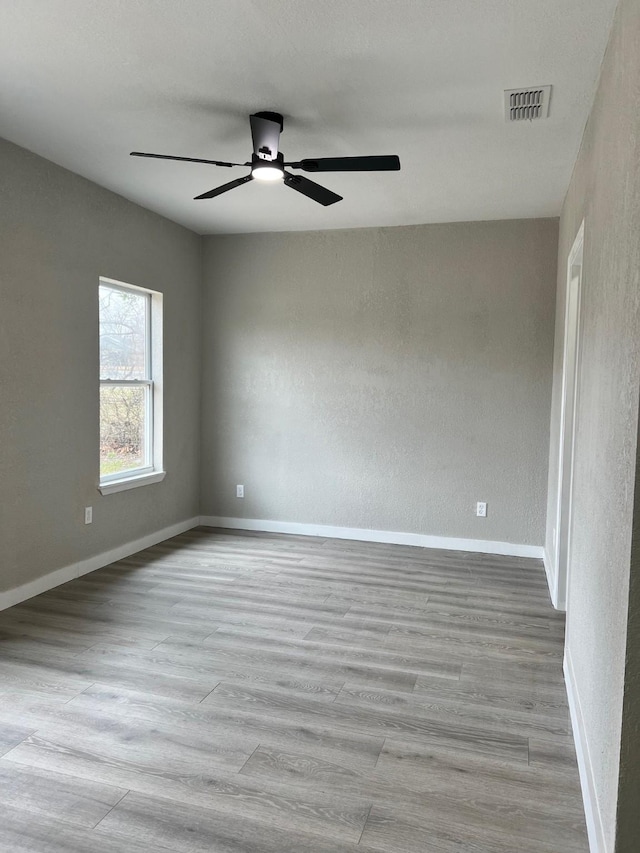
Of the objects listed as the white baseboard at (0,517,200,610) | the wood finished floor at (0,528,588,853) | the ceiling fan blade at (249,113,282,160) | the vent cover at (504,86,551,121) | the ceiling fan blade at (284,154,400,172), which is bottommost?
the wood finished floor at (0,528,588,853)

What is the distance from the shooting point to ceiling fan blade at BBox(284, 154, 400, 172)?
272 cm

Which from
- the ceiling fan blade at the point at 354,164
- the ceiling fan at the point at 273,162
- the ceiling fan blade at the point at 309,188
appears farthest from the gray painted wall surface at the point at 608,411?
the ceiling fan blade at the point at 309,188

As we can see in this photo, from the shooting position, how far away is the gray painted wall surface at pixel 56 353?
11.8 feet

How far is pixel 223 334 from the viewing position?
18.7 feet

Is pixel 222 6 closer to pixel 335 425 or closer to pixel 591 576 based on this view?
pixel 591 576

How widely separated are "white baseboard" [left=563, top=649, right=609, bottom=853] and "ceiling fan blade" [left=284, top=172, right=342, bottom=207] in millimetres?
2482

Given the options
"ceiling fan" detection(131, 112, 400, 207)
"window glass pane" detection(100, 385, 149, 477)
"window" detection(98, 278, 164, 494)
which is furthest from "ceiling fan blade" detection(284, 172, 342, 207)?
"window glass pane" detection(100, 385, 149, 477)

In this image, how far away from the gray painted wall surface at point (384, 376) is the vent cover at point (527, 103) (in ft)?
6.70

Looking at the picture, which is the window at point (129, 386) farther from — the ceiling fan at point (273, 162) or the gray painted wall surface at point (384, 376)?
the ceiling fan at point (273, 162)

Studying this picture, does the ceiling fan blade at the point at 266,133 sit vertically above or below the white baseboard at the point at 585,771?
above

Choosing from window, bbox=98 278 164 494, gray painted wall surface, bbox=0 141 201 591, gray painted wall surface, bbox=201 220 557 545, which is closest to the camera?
gray painted wall surface, bbox=0 141 201 591

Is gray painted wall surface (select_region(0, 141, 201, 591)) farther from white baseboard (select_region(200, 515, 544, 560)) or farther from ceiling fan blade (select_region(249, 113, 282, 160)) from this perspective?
ceiling fan blade (select_region(249, 113, 282, 160))

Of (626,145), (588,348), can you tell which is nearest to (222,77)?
(626,145)

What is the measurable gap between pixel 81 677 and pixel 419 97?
119 inches
